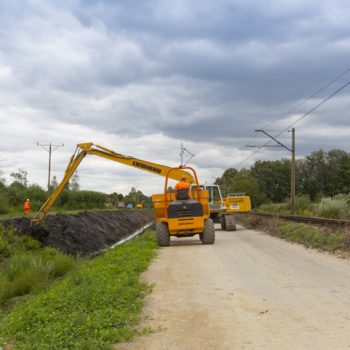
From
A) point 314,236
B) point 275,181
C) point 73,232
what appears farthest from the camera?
point 275,181

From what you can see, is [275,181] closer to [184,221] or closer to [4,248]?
[184,221]

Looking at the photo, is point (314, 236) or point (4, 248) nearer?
point (314, 236)

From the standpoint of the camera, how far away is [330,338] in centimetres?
629

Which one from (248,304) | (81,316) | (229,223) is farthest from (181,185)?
(81,316)

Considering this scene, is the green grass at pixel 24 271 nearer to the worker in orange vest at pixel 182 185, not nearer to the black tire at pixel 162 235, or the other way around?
the black tire at pixel 162 235

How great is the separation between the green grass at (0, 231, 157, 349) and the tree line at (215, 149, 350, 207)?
84.7m

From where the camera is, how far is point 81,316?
712cm

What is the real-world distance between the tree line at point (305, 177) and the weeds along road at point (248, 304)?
8089 cm

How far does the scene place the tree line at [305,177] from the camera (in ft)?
351

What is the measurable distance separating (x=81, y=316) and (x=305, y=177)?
114 meters

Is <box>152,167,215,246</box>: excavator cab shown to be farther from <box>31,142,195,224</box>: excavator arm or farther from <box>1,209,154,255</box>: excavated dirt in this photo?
<box>1,209,154,255</box>: excavated dirt

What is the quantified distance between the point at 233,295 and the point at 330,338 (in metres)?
3.09

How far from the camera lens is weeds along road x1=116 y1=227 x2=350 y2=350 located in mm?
6336

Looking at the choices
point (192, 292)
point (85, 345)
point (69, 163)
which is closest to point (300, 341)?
point (85, 345)
